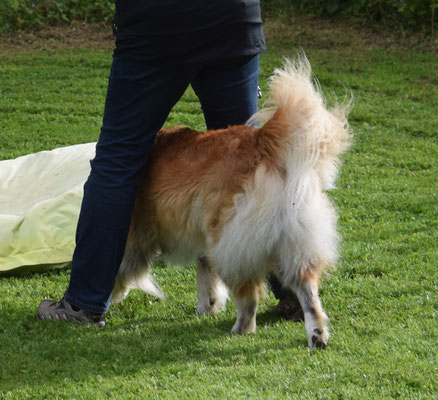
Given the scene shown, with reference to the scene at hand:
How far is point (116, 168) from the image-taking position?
3479 mm

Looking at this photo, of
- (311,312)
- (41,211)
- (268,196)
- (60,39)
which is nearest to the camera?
(268,196)

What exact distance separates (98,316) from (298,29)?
9.69 meters

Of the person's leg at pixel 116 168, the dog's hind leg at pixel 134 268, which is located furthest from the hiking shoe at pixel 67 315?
the dog's hind leg at pixel 134 268

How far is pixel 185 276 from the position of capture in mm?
4469

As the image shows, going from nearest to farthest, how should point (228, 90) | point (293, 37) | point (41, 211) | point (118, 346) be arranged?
point (118, 346), point (228, 90), point (41, 211), point (293, 37)

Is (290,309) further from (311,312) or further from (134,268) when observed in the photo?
(134,268)

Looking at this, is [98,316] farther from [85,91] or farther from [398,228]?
[85,91]

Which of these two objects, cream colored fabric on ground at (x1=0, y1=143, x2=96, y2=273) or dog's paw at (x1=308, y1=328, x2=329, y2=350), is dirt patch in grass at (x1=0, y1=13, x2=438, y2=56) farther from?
dog's paw at (x1=308, y1=328, x2=329, y2=350)

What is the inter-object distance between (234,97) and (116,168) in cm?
71

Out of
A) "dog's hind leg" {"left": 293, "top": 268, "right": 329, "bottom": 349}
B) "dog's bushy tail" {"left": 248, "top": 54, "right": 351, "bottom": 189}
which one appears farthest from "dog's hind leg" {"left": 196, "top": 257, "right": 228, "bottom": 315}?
"dog's bushy tail" {"left": 248, "top": 54, "right": 351, "bottom": 189}

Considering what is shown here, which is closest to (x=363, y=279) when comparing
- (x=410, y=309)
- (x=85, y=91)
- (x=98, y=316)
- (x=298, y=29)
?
(x=410, y=309)

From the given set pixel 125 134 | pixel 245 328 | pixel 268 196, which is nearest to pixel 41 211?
pixel 125 134

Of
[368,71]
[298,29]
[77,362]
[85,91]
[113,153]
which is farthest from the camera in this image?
[298,29]

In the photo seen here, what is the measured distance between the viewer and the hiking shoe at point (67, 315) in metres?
3.64
